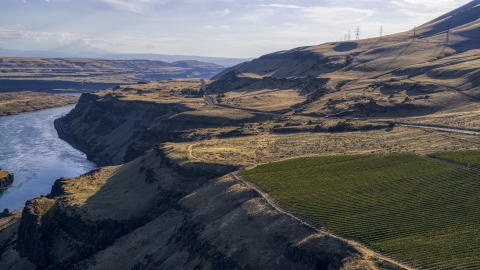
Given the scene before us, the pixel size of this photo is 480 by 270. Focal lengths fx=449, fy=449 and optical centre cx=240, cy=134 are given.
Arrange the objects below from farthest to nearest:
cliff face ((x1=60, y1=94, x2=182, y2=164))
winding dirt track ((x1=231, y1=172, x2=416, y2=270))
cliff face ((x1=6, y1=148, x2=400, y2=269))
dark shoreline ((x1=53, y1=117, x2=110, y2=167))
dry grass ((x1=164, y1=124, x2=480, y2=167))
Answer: cliff face ((x1=60, y1=94, x2=182, y2=164)) → dark shoreline ((x1=53, y1=117, x2=110, y2=167)) → dry grass ((x1=164, y1=124, x2=480, y2=167)) → cliff face ((x1=6, y1=148, x2=400, y2=269)) → winding dirt track ((x1=231, y1=172, x2=416, y2=270))

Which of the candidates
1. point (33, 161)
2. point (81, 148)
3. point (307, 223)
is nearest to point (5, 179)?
point (33, 161)

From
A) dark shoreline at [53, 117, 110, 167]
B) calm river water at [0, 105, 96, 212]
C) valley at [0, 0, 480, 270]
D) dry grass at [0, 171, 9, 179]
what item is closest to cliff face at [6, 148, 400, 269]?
valley at [0, 0, 480, 270]

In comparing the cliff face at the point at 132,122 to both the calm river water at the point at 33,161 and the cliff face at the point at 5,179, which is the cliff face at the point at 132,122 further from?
the cliff face at the point at 5,179

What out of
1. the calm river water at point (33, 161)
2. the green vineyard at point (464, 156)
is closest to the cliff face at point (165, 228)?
the calm river water at point (33, 161)

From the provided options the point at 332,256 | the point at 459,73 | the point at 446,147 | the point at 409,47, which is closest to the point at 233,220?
the point at 332,256

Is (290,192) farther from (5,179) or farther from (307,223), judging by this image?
(5,179)

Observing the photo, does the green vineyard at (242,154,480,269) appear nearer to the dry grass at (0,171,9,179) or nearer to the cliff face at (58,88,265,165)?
the cliff face at (58,88,265,165)

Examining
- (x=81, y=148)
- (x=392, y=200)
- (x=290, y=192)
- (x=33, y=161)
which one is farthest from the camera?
(x=81, y=148)
